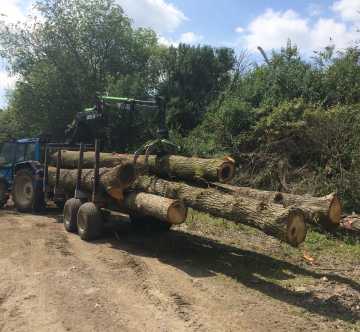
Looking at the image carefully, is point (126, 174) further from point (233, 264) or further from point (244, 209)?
point (244, 209)

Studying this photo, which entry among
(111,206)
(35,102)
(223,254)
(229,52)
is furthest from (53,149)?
(229,52)

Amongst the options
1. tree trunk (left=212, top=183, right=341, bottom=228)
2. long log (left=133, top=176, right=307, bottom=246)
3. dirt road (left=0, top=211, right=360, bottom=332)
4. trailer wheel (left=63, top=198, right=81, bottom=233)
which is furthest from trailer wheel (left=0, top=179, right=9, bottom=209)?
tree trunk (left=212, top=183, right=341, bottom=228)

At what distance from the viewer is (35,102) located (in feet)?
81.4

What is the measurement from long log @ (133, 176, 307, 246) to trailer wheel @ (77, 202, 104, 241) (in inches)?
57.0

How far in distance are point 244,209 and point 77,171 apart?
16.9ft

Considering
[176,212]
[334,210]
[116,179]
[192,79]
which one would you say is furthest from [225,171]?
[192,79]

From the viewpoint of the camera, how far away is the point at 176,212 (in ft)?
27.5

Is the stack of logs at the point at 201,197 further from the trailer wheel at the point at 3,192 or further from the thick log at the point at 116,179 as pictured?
the trailer wheel at the point at 3,192

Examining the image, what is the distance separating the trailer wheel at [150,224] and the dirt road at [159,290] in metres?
1.10

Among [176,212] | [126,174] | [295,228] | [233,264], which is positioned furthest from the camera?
[126,174]

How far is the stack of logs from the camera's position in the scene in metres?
7.16

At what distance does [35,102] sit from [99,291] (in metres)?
20.0

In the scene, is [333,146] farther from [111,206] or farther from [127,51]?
[127,51]

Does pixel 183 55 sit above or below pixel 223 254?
above
